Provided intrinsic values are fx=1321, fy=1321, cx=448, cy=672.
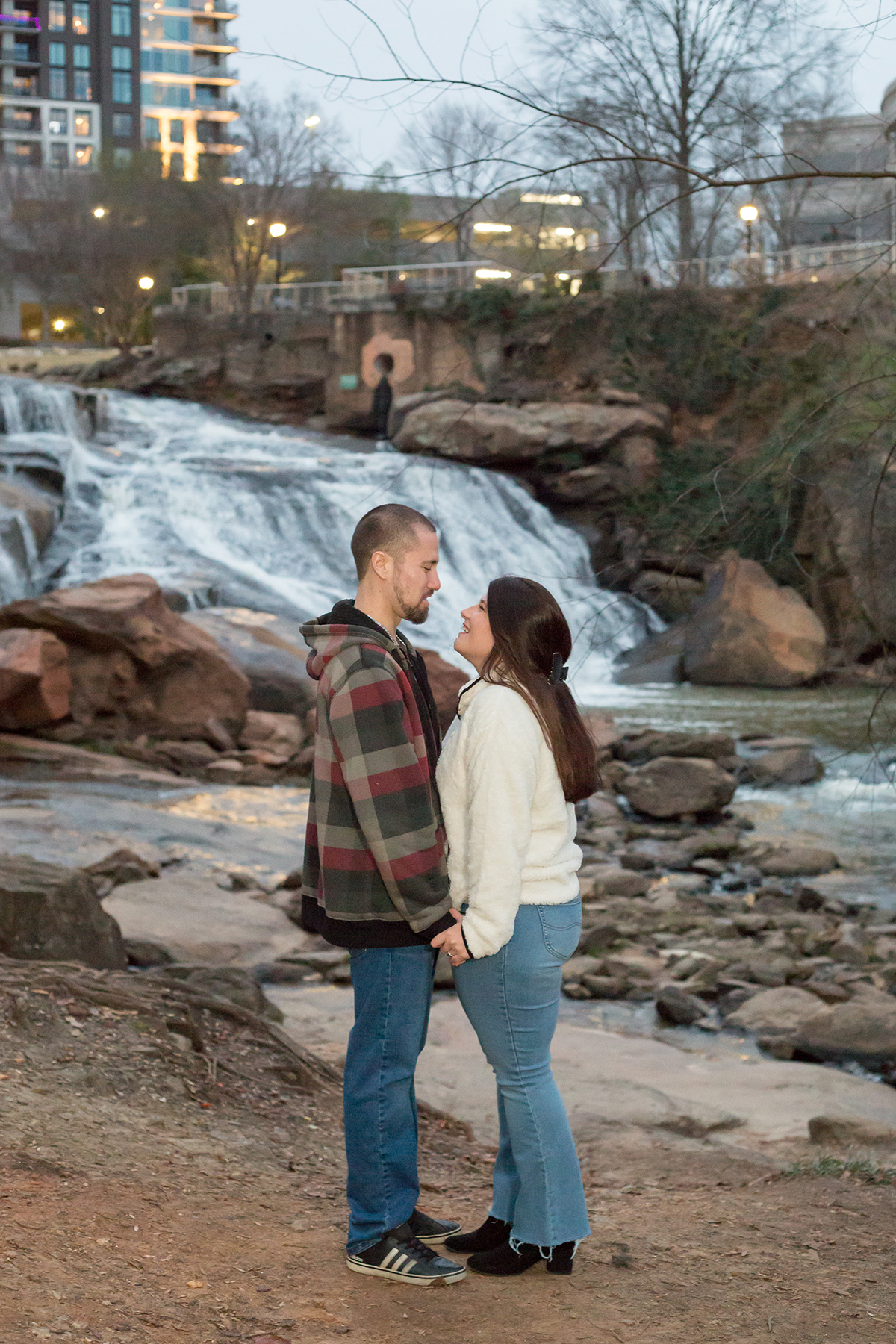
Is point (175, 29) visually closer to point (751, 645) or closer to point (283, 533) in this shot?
point (283, 533)

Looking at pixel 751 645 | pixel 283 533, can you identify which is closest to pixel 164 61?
pixel 283 533

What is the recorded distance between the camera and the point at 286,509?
21.0 metres

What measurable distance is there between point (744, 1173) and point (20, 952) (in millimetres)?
2620

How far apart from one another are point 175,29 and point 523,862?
90.6m

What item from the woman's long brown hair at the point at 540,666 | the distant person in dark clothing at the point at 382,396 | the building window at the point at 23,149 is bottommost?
the woman's long brown hair at the point at 540,666

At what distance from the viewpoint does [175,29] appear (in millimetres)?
82125

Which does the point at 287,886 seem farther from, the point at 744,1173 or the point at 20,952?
the point at 744,1173

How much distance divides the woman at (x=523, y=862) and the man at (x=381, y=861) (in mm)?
80

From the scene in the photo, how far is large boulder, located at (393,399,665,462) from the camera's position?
2445cm

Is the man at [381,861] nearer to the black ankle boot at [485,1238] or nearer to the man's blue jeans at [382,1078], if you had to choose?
the man's blue jeans at [382,1078]

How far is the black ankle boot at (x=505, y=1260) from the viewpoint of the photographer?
2918 mm

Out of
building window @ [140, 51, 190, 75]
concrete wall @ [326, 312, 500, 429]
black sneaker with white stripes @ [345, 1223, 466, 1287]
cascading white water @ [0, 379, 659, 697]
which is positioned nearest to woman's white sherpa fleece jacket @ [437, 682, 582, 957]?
black sneaker with white stripes @ [345, 1223, 466, 1287]

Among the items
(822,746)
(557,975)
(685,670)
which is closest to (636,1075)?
(557,975)

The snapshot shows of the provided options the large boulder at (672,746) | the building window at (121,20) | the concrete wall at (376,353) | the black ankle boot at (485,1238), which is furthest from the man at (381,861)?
the building window at (121,20)
